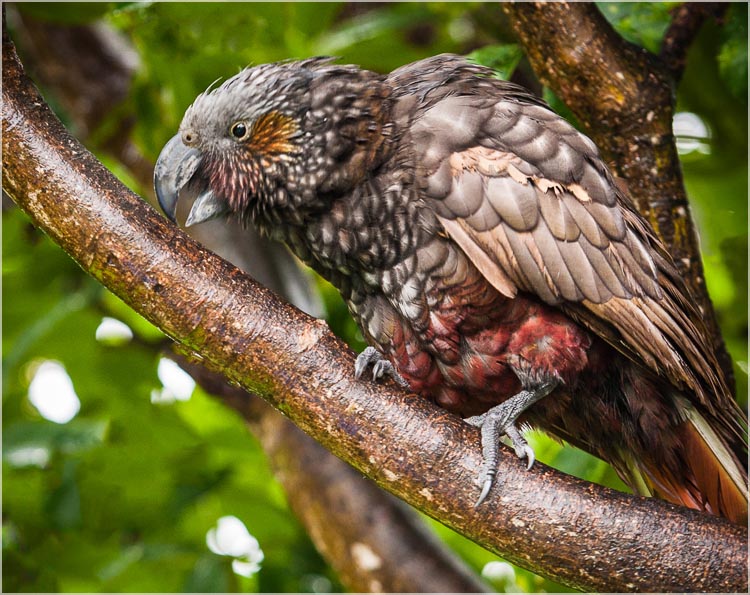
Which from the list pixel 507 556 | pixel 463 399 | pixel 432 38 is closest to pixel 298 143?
pixel 463 399

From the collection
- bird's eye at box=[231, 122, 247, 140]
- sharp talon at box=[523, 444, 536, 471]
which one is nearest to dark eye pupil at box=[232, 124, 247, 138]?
bird's eye at box=[231, 122, 247, 140]

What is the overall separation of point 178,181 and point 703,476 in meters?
1.89

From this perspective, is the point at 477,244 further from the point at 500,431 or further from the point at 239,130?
the point at 239,130

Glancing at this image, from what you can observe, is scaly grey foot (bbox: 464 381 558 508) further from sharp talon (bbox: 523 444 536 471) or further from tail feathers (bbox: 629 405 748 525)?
tail feathers (bbox: 629 405 748 525)

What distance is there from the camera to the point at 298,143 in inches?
105

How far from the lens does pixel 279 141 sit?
2705mm

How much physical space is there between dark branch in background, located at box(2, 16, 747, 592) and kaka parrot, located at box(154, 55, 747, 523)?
14 centimetres

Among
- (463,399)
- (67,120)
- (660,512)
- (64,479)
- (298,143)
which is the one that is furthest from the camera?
A: (67,120)

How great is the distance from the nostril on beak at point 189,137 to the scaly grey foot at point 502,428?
1200 millimetres

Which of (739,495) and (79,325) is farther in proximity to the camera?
(79,325)

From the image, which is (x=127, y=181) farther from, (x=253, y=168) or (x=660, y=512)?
(x=660, y=512)

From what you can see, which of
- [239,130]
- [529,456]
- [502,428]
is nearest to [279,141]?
[239,130]

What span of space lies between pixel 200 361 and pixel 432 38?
A: 2.94m

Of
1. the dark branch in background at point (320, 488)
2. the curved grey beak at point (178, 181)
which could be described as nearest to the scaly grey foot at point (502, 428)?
the curved grey beak at point (178, 181)
